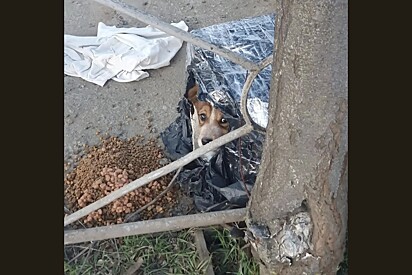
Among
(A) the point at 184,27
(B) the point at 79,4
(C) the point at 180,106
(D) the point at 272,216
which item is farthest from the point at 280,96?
(B) the point at 79,4

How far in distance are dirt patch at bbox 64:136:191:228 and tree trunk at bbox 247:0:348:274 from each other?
60cm

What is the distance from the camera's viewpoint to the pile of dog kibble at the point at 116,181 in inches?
96.8

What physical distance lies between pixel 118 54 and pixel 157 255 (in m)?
1.39

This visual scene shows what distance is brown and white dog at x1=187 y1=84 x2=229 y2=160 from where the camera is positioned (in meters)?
2.52

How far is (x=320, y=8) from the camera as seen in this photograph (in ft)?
5.17

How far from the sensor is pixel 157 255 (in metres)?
2.32

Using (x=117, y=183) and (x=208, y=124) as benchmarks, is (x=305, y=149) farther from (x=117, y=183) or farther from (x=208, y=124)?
(x=117, y=183)

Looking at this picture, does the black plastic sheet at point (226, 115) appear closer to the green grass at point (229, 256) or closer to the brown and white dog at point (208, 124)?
the brown and white dog at point (208, 124)

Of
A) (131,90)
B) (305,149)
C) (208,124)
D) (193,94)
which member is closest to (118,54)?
(131,90)

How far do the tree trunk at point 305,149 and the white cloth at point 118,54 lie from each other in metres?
1.50

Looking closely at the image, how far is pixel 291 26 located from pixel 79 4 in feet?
8.23

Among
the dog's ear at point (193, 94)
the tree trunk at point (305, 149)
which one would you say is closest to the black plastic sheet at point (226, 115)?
the dog's ear at point (193, 94)

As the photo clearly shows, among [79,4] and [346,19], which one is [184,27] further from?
[346,19]

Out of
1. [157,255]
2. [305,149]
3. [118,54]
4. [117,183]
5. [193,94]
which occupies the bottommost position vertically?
[157,255]
